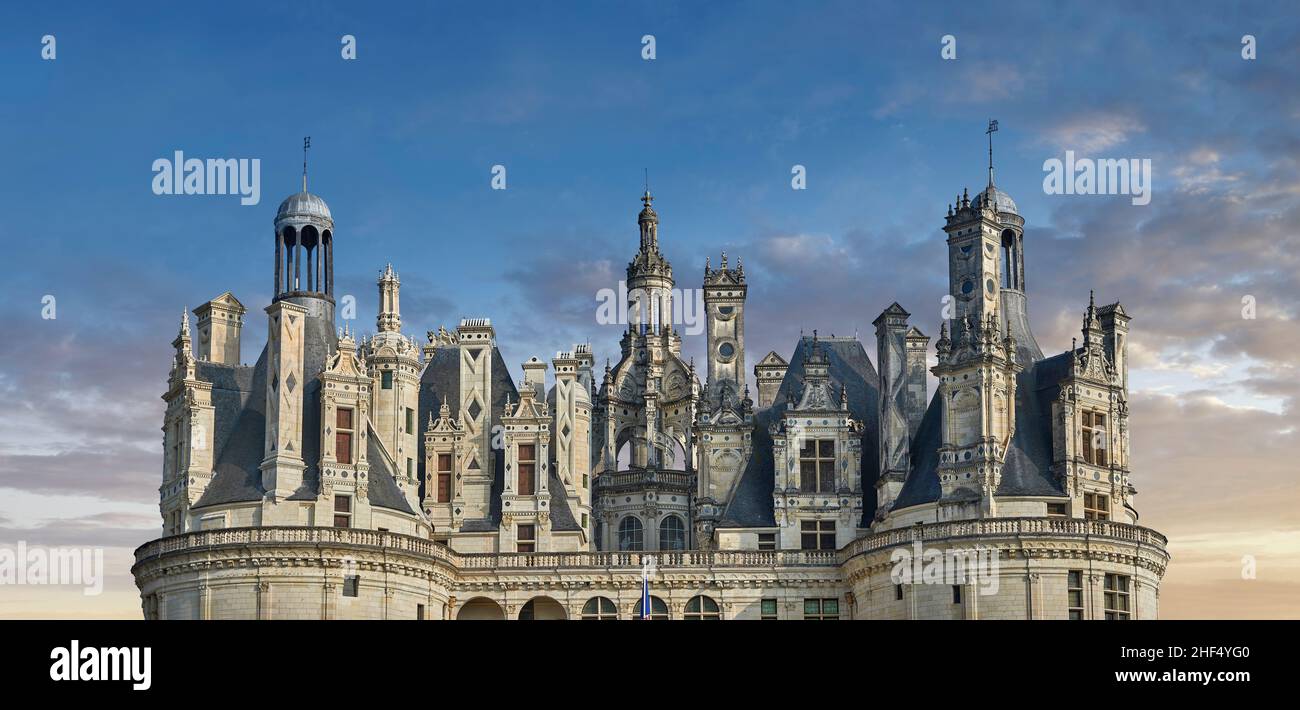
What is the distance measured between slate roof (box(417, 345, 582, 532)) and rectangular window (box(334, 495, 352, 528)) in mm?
7218

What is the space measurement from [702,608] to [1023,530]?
1267 cm

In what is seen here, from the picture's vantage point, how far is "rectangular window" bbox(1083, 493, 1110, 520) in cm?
6900

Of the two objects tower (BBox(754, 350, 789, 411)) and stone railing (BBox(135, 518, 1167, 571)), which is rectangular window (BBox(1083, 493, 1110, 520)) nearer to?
stone railing (BBox(135, 518, 1167, 571))

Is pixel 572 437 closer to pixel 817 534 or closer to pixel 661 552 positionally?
pixel 661 552

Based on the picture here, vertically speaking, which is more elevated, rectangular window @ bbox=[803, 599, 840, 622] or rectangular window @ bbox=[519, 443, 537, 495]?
rectangular window @ bbox=[519, 443, 537, 495]

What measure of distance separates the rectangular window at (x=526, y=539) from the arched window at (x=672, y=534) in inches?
418

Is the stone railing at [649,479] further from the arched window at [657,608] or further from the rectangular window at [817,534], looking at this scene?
the arched window at [657,608]

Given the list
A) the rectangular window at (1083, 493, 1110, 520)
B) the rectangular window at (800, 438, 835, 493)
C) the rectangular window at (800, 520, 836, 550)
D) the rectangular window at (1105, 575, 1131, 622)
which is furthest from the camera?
the rectangular window at (800, 438, 835, 493)

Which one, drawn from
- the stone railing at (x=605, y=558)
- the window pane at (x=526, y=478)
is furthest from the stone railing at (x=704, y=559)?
the window pane at (x=526, y=478)

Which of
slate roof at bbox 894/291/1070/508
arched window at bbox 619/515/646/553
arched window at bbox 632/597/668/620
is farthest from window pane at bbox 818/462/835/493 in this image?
arched window at bbox 619/515/646/553

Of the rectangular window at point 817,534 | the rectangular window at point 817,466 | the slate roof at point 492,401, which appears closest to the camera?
the rectangular window at point 817,534

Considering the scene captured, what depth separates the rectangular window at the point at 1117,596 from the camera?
2650 inches
